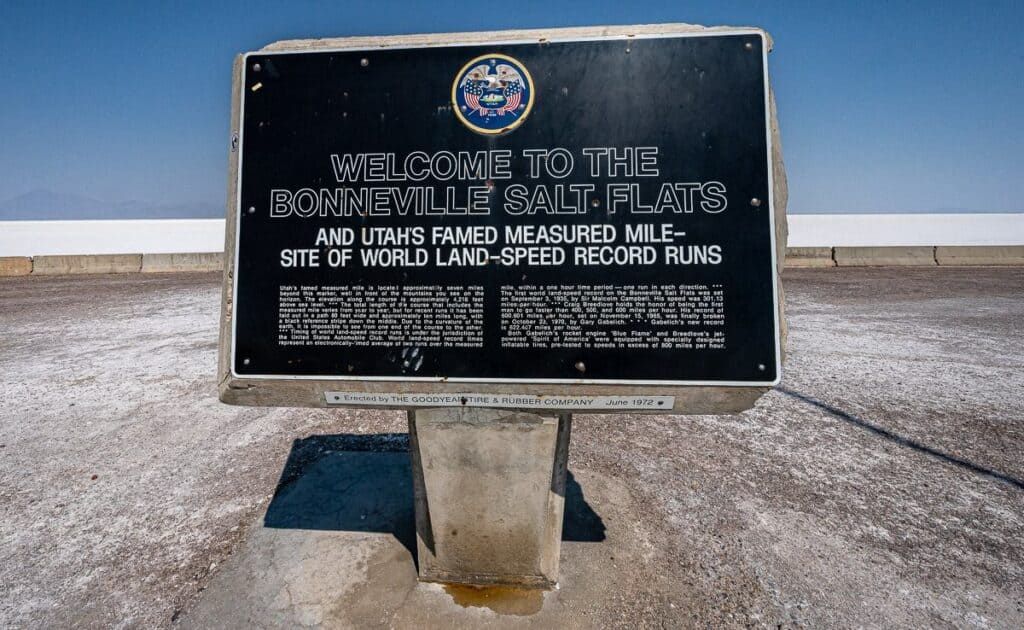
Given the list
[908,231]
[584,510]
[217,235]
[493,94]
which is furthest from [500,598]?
[908,231]

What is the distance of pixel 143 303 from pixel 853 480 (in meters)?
13.0

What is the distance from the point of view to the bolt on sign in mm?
2016

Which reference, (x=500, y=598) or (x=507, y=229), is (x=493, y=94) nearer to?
(x=507, y=229)

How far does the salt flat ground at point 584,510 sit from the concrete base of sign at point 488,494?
0.48 ft

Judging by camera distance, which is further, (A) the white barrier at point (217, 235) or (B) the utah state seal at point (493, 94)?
(A) the white barrier at point (217, 235)

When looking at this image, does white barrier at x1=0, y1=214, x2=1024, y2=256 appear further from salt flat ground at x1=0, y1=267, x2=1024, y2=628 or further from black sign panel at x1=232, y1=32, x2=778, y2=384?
black sign panel at x1=232, y1=32, x2=778, y2=384

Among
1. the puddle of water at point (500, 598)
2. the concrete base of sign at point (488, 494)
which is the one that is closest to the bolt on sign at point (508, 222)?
the concrete base of sign at point (488, 494)

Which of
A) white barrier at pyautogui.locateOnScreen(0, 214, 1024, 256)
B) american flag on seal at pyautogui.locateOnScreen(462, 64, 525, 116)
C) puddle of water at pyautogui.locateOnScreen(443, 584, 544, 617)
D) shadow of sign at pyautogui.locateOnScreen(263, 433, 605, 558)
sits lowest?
puddle of water at pyautogui.locateOnScreen(443, 584, 544, 617)

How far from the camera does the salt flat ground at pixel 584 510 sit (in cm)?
241

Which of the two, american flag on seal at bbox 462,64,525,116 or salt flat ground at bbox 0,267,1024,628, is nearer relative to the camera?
american flag on seal at bbox 462,64,525,116

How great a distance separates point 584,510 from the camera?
3195mm

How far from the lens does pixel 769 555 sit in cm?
275

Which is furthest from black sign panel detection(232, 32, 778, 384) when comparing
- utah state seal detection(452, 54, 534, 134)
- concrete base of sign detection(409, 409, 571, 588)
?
concrete base of sign detection(409, 409, 571, 588)

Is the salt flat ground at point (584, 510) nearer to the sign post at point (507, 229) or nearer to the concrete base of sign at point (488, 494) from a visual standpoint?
the concrete base of sign at point (488, 494)
